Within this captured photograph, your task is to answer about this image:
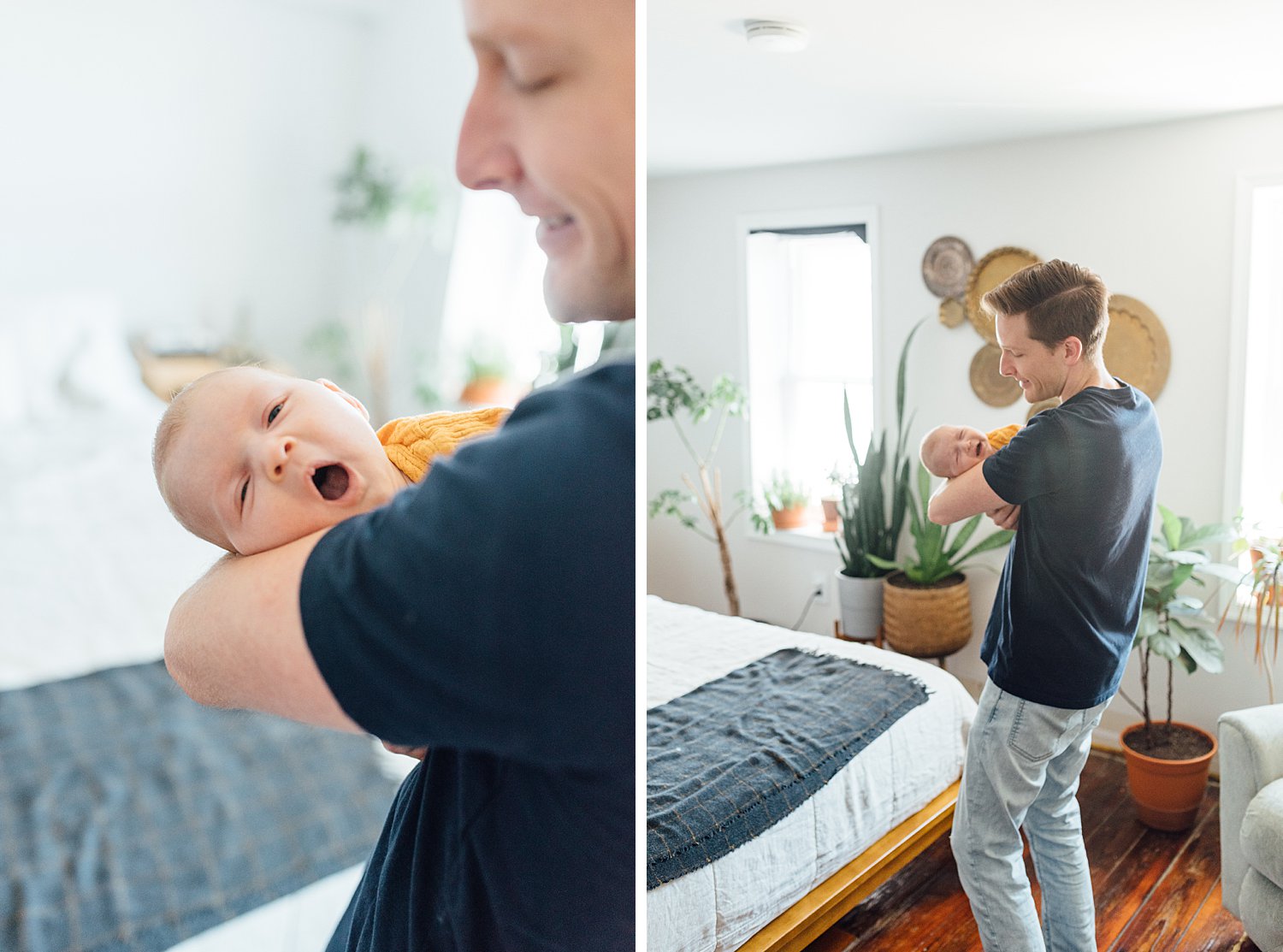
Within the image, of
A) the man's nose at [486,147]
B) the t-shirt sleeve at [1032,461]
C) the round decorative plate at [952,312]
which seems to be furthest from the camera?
the round decorative plate at [952,312]

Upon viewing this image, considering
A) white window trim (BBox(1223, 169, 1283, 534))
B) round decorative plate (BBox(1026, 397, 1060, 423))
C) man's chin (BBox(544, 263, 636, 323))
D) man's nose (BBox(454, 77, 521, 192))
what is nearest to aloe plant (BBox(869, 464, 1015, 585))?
round decorative plate (BBox(1026, 397, 1060, 423))

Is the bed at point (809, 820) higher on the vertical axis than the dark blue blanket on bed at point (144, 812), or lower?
lower

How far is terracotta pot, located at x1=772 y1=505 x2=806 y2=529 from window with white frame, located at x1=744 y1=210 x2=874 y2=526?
6 centimetres

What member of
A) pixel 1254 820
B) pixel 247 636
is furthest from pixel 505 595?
pixel 1254 820

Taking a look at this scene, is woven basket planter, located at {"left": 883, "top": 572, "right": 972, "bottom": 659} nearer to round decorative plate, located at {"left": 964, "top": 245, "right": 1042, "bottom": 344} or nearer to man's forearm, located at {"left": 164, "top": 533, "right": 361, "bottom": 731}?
round decorative plate, located at {"left": 964, "top": 245, "right": 1042, "bottom": 344}

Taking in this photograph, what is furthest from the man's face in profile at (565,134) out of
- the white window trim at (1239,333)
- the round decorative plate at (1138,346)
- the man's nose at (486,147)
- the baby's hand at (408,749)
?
the white window trim at (1239,333)

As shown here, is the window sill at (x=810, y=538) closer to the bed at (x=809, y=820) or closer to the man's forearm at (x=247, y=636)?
the bed at (x=809, y=820)

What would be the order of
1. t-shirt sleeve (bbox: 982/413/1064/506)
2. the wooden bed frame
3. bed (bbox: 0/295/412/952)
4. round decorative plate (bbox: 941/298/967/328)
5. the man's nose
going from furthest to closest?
the wooden bed frame
round decorative plate (bbox: 941/298/967/328)
t-shirt sleeve (bbox: 982/413/1064/506)
the man's nose
bed (bbox: 0/295/412/952)

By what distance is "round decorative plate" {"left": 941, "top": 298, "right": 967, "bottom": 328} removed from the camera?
0.90m

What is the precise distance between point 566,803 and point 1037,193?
0.76 m

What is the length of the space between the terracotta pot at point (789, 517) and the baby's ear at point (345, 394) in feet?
2.34

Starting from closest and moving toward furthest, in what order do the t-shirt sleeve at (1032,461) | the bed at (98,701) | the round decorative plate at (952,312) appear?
the bed at (98,701), the t-shirt sleeve at (1032,461), the round decorative plate at (952,312)

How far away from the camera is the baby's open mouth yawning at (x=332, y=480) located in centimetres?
32

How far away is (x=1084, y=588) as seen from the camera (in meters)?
0.84
